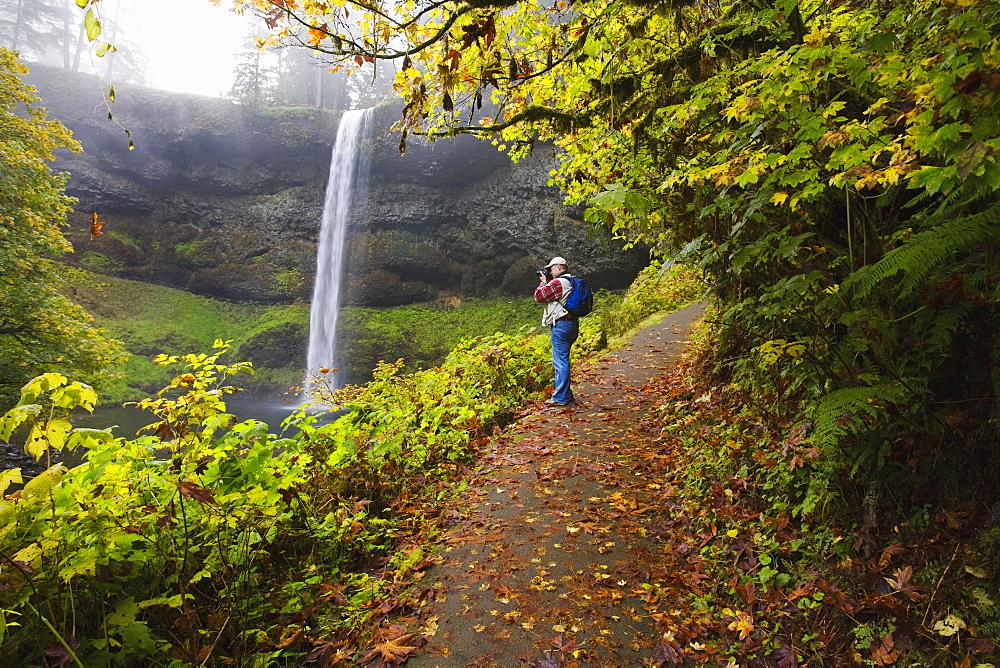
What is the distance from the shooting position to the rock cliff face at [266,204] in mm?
23750

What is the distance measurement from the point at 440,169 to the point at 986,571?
24031 mm

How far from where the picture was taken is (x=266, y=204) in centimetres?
2656

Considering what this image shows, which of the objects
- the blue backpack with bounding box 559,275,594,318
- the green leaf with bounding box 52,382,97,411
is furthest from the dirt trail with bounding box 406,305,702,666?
the green leaf with bounding box 52,382,97,411

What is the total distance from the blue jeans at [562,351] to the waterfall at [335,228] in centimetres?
1995

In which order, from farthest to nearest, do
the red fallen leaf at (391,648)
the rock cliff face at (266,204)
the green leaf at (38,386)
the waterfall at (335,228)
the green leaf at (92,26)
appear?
the waterfall at (335,228) < the rock cliff face at (266,204) < the red fallen leaf at (391,648) < the green leaf at (38,386) < the green leaf at (92,26)

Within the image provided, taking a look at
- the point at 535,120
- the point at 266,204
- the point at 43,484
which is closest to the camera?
the point at 43,484

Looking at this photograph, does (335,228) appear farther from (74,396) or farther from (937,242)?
(937,242)

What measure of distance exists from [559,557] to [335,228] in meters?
24.9

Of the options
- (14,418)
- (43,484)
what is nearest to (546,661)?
(43,484)

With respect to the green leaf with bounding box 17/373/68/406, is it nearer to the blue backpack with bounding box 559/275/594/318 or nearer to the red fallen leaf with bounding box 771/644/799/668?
the red fallen leaf with bounding box 771/644/799/668

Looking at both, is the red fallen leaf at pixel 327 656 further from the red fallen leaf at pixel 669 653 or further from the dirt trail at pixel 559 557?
the red fallen leaf at pixel 669 653

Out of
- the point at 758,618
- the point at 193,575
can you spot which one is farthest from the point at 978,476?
the point at 193,575

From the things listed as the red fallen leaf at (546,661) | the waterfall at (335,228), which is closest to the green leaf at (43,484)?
the red fallen leaf at (546,661)

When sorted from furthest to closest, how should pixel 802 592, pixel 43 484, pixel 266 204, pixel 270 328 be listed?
pixel 266 204 < pixel 270 328 < pixel 802 592 < pixel 43 484
